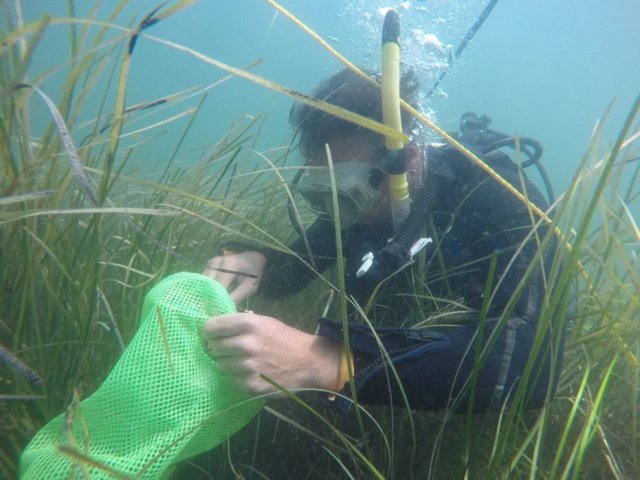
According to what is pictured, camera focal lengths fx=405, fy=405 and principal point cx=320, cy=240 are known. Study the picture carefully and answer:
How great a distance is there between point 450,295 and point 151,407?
1356 mm

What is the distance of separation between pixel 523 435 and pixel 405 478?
46 centimetres

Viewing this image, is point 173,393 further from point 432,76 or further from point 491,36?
point 491,36

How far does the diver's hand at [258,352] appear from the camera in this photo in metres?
0.98

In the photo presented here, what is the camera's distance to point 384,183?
6.22 ft

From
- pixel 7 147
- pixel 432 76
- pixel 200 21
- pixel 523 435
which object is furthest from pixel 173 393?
pixel 200 21

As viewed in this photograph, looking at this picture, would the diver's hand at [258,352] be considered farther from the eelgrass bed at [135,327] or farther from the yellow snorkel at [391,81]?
the yellow snorkel at [391,81]

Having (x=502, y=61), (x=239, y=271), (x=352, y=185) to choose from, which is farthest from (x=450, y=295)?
(x=502, y=61)

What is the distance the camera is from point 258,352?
3.23 feet

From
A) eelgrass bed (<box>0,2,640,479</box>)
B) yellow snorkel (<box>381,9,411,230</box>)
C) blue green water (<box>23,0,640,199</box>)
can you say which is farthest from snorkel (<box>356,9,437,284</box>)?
blue green water (<box>23,0,640,199</box>)

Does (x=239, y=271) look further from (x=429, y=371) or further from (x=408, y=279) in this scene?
(x=429, y=371)

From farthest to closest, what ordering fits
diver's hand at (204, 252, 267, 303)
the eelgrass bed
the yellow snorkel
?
1. diver's hand at (204, 252, 267, 303)
2. the yellow snorkel
3. the eelgrass bed

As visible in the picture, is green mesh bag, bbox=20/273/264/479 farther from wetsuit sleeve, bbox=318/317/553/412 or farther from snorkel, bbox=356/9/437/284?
snorkel, bbox=356/9/437/284

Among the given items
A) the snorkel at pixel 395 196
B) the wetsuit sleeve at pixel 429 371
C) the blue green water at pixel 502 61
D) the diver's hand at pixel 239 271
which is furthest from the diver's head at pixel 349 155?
the blue green water at pixel 502 61

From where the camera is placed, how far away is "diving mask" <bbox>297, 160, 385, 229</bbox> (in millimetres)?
1832
